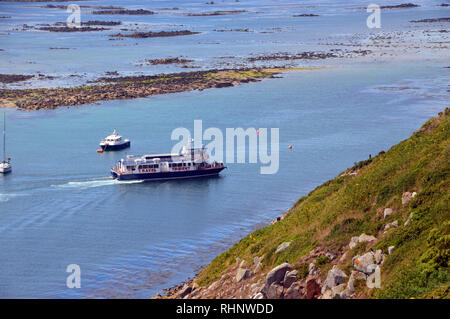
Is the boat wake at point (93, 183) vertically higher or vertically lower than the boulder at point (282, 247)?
lower

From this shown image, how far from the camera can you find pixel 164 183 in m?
54.4

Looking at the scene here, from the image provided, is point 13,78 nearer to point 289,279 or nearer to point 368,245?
point 289,279

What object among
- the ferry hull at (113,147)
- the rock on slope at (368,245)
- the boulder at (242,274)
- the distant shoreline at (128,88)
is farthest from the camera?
the distant shoreline at (128,88)

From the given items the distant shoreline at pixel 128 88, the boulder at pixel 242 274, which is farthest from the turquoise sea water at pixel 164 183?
the boulder at pixel 242 274

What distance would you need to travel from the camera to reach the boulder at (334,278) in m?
19.2

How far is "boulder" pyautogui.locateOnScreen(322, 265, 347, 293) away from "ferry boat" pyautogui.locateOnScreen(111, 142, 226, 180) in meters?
35.2

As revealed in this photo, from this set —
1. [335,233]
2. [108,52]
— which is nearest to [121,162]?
[335,233]

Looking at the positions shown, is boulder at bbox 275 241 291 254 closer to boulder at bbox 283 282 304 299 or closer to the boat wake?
boulder at bbox 283 282 304 299

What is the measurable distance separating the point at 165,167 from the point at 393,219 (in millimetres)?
35214

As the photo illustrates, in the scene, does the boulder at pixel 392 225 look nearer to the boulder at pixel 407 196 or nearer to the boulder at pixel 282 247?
the boulder at pixel 407 196

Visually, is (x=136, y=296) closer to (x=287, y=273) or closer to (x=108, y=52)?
(x=287, y=273)

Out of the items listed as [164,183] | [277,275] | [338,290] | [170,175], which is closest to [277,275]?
[277,275]

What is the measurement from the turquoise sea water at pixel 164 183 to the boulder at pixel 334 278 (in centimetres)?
1437
